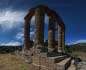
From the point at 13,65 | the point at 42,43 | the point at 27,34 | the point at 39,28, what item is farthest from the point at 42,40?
the point at 27,34

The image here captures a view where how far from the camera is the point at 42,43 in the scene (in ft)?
82.4

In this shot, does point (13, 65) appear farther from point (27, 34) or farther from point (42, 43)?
point (27, 34)

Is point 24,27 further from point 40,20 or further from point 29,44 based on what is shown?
point 40,20

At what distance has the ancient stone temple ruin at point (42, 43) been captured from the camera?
50.6 ft

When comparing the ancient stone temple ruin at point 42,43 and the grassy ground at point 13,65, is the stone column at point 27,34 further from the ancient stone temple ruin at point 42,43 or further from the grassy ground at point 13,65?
the grassy ground at point 13,65

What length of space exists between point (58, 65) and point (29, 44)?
21958 millimetres

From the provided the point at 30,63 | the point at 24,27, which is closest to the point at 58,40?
the point at 24,27

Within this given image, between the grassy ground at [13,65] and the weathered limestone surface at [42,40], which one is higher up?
the weathered limestone surface at [42,40]

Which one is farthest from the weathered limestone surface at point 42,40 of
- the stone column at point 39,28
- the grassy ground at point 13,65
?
the grassy ground at point 13,65

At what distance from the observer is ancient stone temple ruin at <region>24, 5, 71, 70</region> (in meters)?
15.4

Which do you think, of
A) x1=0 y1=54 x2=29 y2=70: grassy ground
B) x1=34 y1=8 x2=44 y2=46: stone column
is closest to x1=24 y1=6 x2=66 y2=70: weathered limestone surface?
x1=34 y1=8 x2=44 y2=46: stone column

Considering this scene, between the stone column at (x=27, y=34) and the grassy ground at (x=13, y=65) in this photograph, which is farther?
the stone column at (x=27, y=34)

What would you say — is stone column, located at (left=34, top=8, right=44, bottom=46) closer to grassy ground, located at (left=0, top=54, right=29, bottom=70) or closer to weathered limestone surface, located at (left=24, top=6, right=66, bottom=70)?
weathered limestone surface, located at (left=24, top=6, right=66, bottom=70)

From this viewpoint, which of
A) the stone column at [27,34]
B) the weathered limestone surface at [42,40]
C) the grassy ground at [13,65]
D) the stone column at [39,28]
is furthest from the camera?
the stone column at [27,34]
